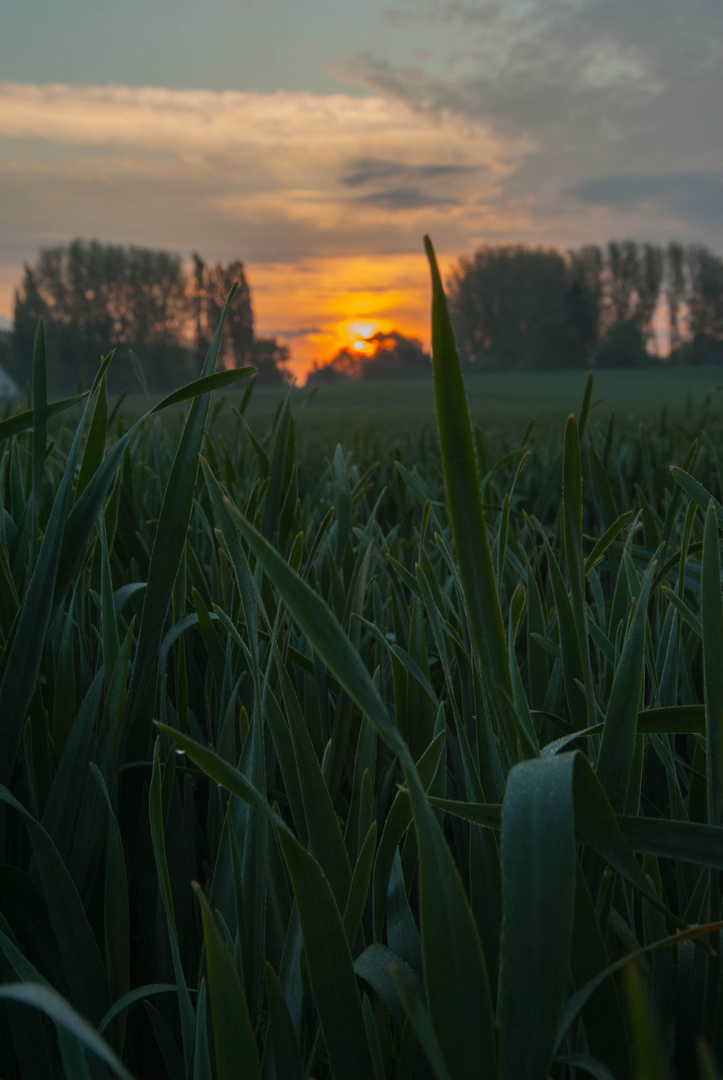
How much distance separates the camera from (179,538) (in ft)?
1.10

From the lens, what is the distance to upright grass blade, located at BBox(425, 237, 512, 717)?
0.57 ft

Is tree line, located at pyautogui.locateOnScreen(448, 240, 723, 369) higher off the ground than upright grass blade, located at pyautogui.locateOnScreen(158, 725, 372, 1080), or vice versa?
tree line, located at pyautogui.locateOnScreen(448, 240, 723, 369)

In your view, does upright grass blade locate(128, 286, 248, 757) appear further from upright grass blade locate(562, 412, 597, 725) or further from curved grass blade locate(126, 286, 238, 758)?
upright grass blade locate(562, 412, 597, 725)

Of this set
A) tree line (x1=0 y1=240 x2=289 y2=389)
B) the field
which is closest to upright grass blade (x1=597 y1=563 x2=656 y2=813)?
the field

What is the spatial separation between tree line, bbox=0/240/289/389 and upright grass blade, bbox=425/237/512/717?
23.6m

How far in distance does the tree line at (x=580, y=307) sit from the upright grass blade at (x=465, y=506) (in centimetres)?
2719

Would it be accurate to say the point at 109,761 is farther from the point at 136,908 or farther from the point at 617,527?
the point at 617,527

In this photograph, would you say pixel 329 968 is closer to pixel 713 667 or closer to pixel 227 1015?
pixel 227 1015

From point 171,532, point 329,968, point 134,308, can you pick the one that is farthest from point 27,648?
point 134,308

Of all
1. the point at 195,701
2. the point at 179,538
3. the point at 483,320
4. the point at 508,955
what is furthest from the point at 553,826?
the point at 483,320

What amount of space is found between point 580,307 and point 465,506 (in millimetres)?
29754

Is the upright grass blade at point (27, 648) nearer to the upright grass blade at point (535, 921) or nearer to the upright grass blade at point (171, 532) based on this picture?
the upright grass blade at point (171, 532)

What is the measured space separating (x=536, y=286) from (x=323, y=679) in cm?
3208

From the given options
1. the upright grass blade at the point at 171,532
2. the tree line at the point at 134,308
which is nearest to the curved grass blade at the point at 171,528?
the upright grass blade at the point at 171,532
